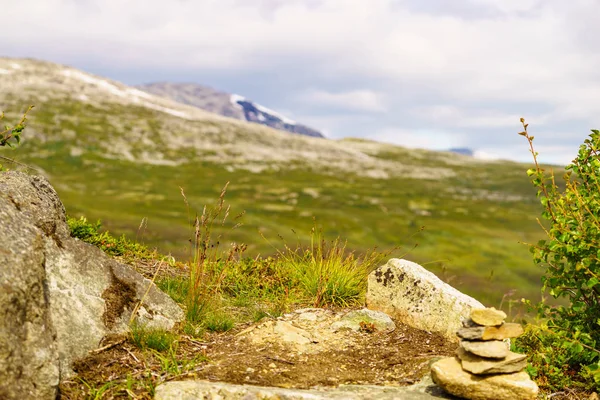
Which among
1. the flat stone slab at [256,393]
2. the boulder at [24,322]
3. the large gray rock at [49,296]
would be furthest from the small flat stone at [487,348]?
the boulder at [24,322]

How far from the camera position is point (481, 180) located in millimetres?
133000

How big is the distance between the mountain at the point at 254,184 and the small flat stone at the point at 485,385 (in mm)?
4775

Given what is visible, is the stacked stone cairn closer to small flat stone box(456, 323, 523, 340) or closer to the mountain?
small flat stone box(456, 323, 523, 340)

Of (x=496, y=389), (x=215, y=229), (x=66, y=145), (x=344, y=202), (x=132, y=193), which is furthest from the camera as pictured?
(x=66, y=145)

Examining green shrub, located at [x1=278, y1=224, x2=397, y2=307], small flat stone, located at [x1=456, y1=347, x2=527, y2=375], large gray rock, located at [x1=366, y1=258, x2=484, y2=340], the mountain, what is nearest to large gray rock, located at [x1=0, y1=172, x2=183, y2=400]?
green shrub, located at [x1=278, y1=224, x2=397, y2=307]

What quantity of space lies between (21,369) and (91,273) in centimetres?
219

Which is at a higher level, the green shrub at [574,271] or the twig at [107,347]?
the green shrub at [574,271]

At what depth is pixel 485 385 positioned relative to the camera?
6.01 meters

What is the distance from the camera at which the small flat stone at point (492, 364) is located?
6.02 m

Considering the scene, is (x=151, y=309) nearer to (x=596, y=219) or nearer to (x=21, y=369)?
(x=21, y=369)

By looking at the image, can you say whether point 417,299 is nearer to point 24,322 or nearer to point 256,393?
point 256,393

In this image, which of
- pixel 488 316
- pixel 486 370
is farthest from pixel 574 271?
pixel 486 370

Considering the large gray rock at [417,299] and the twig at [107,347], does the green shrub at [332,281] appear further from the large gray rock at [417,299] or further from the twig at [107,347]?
the twig at [107,347]

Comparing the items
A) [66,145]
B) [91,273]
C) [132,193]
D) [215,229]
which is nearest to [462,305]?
[91,273]
